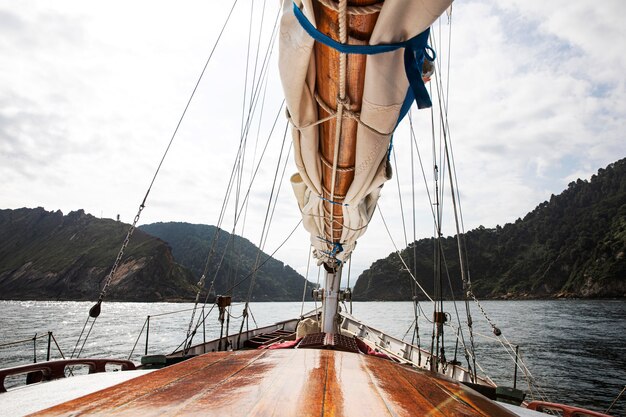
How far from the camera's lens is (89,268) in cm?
9931

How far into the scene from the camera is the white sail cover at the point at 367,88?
161 centimetres

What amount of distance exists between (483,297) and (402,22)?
121 m

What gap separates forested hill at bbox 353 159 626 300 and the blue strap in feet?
246

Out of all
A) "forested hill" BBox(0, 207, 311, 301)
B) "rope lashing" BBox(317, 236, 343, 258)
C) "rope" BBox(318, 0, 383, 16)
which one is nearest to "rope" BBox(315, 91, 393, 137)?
"rope" BBox(318, 0, 383, 16)

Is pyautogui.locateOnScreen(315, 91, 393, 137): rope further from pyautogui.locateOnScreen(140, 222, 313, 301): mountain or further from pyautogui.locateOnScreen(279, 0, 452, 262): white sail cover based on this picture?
pyautogui.locateOnScreen(140, 222, 313, 301): mountain

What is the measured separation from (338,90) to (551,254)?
410 ft

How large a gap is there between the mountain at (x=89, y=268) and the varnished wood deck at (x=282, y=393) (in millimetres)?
109868

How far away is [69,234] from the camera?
125 m

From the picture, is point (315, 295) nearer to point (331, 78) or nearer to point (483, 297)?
point (331, 78)

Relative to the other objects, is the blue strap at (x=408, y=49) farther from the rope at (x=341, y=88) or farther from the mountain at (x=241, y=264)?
the mountain at (x=241, y=264)

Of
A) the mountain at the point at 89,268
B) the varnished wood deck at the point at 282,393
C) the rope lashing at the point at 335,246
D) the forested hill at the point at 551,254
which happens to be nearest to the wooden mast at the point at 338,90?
the rope lashing at the point at 335,246

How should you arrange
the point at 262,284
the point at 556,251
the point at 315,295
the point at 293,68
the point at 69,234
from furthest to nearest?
the point at 262,284 < the point at 69,234 < the point at 556,251 < the point at 315,295 < the point at 293,68

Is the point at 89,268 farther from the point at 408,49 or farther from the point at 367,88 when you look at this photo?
the point at 408,49

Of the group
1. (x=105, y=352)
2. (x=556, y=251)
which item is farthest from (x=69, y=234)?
(x=556, y=251)
